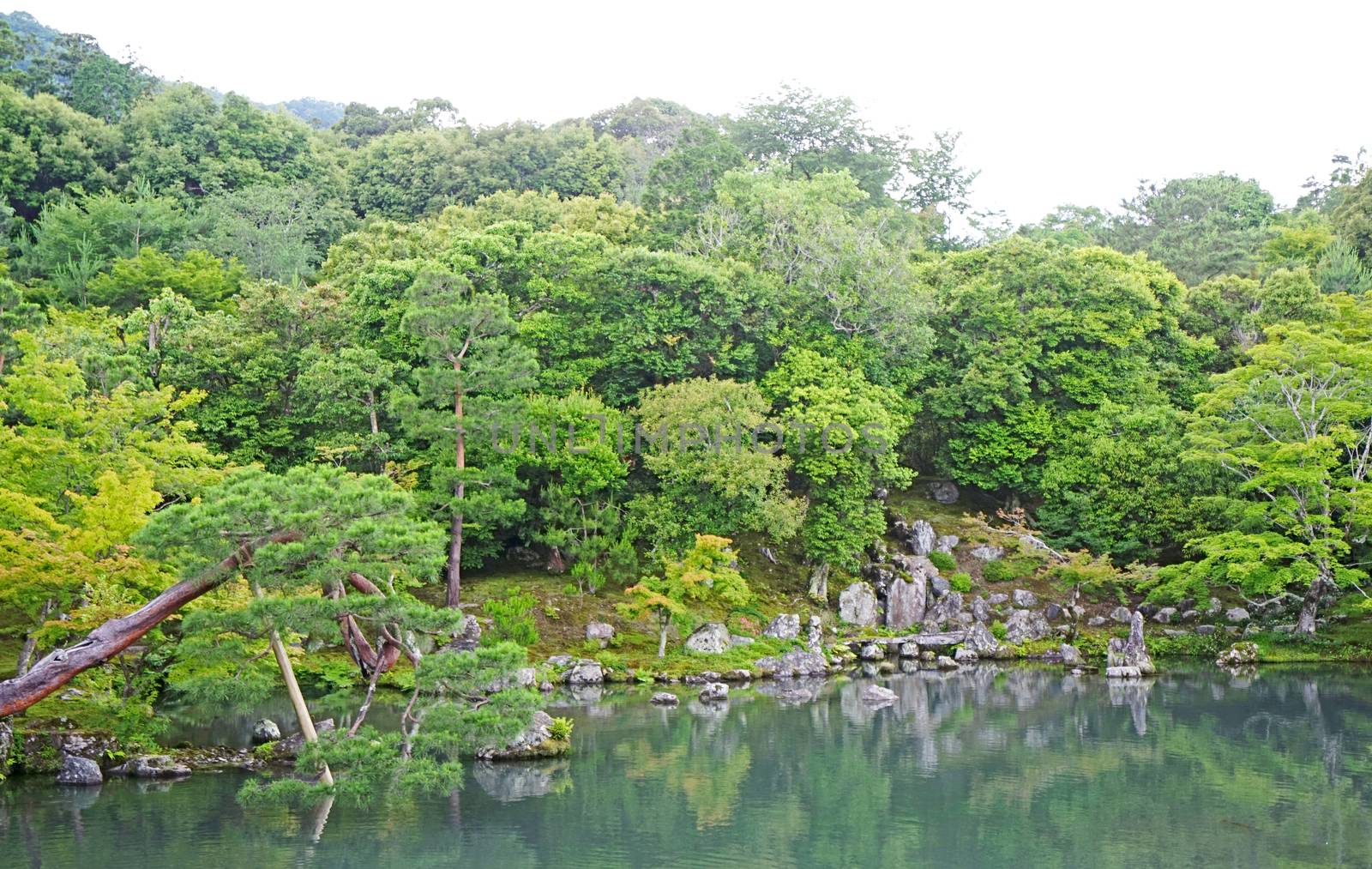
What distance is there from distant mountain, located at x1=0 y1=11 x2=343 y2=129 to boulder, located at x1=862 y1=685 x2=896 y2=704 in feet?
150

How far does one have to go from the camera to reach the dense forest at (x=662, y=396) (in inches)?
801

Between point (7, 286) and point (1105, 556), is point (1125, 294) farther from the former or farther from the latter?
point (7, 286)

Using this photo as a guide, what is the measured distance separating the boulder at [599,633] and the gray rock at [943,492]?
12066mm

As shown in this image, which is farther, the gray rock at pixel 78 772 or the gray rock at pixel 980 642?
the gray rock at pixel 980 642

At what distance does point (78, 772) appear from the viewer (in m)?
16.2

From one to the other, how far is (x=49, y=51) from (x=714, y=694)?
4586 cm

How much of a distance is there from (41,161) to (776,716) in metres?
35.9

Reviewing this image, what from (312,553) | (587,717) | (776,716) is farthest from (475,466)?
(312,553)

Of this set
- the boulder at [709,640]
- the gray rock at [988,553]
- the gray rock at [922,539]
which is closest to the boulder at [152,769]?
the boulder at [709,640]

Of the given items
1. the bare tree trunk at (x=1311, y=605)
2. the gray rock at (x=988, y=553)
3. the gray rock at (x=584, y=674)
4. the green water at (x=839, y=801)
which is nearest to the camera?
the green water at (x=839, y=801)

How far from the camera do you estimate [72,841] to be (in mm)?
13492

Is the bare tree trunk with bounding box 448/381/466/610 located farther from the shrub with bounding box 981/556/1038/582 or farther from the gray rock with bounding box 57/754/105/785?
the shrub with bounding box 981/556/1038/582

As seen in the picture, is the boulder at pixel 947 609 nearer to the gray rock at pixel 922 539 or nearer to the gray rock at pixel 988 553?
the gray rock at pixel 922 539

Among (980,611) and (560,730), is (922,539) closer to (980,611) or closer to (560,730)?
(980,611)
